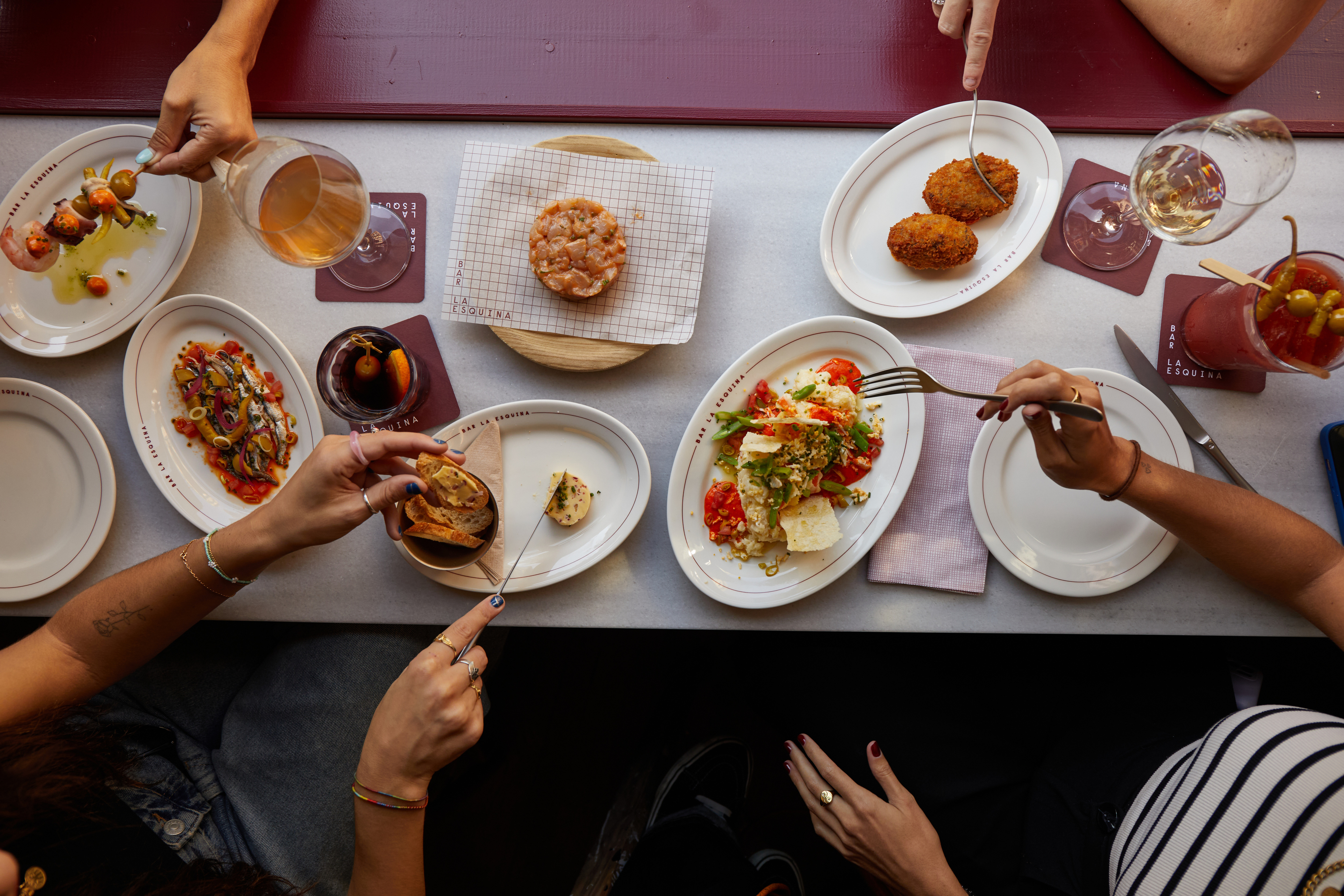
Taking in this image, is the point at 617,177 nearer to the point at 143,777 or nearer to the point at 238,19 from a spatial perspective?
the point at 238,19

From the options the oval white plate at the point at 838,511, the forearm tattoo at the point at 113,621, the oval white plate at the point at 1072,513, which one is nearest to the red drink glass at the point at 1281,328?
the oval white plate at the point at 1072,513

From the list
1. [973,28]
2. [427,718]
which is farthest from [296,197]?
[973,28]

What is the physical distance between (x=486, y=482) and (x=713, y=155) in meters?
1.14

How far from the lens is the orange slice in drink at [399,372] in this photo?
1692 millimetres

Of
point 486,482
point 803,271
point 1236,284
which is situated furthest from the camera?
point 803,271

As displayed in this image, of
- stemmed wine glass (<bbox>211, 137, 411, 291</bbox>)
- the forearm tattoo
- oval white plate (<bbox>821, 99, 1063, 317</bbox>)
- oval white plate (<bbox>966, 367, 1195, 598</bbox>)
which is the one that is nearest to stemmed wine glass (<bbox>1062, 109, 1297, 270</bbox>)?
oval white plate (<bbox>821, 99, 1063, 317</bbox>)

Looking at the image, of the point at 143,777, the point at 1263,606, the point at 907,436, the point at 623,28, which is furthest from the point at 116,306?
the point at 1263,606

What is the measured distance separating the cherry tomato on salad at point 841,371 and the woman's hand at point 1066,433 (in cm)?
34

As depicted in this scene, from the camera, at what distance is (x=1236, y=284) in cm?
164

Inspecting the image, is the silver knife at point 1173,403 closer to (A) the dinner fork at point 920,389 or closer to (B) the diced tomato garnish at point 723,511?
(A) the dinner fork at point 920,389

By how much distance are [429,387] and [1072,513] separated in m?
1.81

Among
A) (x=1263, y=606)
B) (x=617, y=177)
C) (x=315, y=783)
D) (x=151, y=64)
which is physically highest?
(x=151, y=64)

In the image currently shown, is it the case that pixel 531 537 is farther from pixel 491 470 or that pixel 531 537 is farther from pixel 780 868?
pixel 780 868

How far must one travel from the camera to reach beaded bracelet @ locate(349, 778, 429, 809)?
155cm
